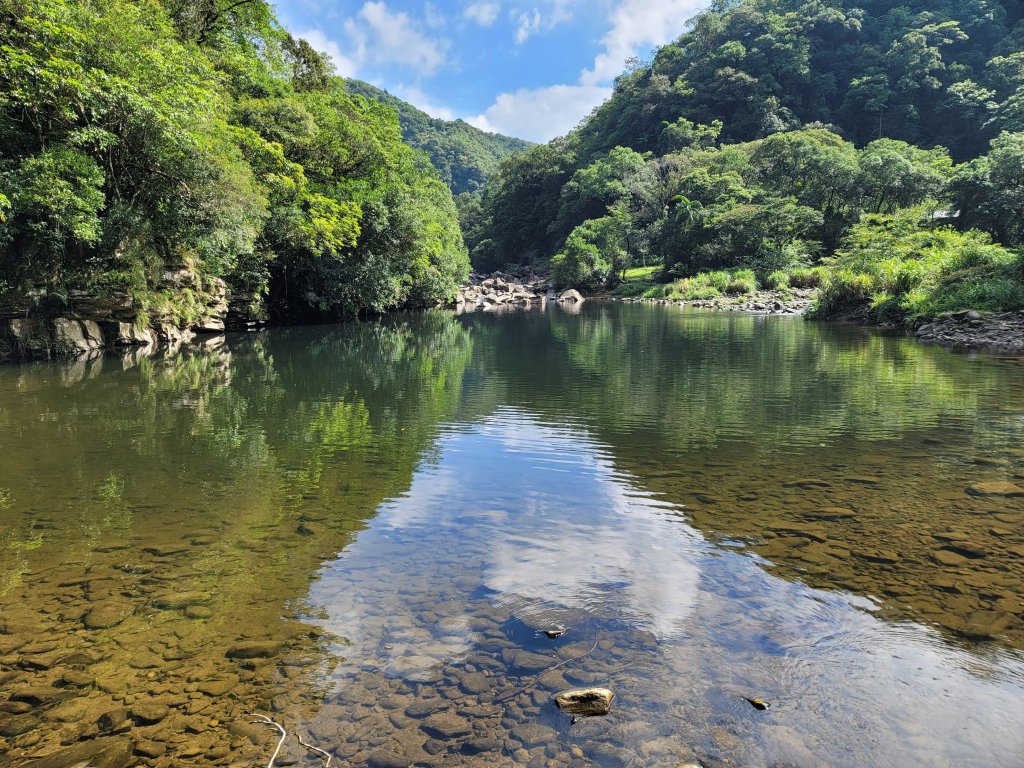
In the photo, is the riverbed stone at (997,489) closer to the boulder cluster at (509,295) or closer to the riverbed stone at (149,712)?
the riverbed stone at (149,712)

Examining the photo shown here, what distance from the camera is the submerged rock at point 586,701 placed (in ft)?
10.6

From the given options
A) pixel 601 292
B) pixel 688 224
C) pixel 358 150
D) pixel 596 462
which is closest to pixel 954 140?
pixel 688 224

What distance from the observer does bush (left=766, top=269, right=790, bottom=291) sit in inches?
1970

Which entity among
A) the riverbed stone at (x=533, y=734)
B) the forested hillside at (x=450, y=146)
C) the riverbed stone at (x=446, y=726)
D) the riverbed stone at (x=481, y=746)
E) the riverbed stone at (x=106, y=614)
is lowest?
the riverbed stone at (x=481, y=746)

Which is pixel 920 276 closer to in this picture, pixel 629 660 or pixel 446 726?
pixel 629 660

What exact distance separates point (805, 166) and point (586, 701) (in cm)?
6878

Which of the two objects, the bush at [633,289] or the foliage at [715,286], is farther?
the bush at [633,289]

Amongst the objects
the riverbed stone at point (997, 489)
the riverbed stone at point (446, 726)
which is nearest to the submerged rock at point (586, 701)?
the riverbed stone at point (446, 726)

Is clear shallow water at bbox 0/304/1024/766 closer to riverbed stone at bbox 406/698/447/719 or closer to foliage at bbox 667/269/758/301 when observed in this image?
riverbed stone at bbox 406/698/447/719

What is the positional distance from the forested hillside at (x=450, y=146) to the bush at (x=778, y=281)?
9568cm

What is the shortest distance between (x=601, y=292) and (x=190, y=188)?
5297 cm

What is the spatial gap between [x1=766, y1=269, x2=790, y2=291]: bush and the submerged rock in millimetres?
52316

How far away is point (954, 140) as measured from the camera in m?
81.2

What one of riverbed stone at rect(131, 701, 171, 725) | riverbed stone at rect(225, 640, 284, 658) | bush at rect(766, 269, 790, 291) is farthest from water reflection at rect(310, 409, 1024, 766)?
bush at rect(766, 269, 790, 291)
